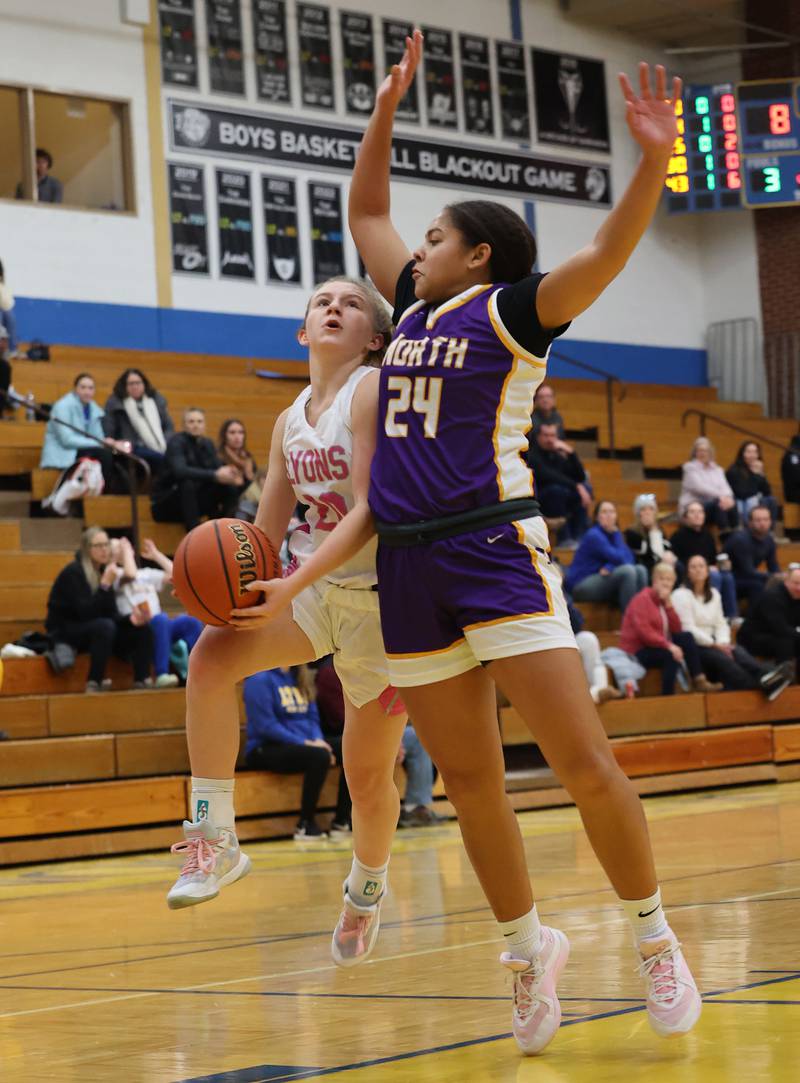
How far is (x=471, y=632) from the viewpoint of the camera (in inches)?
134

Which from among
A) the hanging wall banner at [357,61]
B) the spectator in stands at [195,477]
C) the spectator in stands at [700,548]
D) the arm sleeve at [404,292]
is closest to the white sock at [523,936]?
the arm sleeve at [404,292]

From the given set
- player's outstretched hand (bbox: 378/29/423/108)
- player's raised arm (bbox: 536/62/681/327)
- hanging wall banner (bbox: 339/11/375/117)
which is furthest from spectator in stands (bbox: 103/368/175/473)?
player's raised arm (bbox: 536/62/681/327)

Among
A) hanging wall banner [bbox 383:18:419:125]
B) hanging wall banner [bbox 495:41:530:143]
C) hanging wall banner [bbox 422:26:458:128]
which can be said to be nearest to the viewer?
hanging wall banner [bbox 383:18:419:125]

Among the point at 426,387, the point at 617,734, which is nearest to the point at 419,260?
the point at 426,387

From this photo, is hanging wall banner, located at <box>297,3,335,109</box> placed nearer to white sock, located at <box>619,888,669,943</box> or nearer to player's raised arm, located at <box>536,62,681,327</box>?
player's raised arm, located at <box>536,62,681,327</box>

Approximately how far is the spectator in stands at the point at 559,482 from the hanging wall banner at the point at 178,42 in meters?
5.77

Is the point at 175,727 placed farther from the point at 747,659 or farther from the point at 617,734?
the point at 747,659

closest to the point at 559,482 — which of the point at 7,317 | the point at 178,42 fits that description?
the point at 7,317

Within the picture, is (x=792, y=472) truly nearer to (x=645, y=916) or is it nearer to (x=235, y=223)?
(x=235, y=223)

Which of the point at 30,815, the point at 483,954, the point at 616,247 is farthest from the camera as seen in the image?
the point at 30,815

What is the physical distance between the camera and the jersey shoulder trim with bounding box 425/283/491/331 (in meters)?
3.58

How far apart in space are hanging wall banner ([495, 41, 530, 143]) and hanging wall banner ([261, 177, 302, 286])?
10.8 ft

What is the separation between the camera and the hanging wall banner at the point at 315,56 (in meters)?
17.5

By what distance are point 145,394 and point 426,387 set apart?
9447 mm
